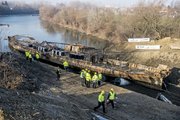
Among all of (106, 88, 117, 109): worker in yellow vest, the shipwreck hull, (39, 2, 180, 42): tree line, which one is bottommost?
the shipwreck hull

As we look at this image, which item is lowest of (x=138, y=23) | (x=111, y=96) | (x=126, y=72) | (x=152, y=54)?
(x=126, y=72)

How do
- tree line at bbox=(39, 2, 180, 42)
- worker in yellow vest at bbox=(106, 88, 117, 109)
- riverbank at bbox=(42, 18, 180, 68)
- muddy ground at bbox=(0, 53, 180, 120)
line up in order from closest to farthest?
muddy ground at bbox=(0, 53, 180, 120)
worker in yellow vest at bbox=(106, 88, 117, 109)
riverbank at bbox=(42, 18, 180, 68)
tree line at bbox=(39, 2, 180, 42)

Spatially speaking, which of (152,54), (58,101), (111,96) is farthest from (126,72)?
(58,101)

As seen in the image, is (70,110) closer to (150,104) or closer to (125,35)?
(150,104)

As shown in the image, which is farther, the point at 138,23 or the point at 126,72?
the point at 138,23

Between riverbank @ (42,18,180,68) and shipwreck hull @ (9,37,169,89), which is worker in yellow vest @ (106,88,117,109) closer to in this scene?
shipwreck hull @ (9,37,169,89)

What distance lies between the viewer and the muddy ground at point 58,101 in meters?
16.5

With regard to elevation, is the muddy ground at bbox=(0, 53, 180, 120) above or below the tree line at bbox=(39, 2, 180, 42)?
below

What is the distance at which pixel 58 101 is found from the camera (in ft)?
71.4

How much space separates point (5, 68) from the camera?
26625mm

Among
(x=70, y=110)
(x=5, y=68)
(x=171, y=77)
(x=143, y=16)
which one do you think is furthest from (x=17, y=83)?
(x=143, y=16)

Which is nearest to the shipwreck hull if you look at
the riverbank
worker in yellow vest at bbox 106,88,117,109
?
the riverbank

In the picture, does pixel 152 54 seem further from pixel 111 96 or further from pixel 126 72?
pixel 111 96

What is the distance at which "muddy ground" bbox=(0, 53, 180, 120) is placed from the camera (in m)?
16.5
